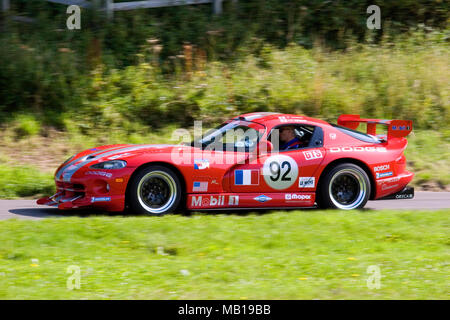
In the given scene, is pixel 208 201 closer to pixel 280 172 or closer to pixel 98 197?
pixel 280 172

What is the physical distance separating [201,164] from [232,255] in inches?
77.1

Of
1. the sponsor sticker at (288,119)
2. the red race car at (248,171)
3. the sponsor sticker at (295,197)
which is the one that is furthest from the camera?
the sponsor sticker at (288,119)

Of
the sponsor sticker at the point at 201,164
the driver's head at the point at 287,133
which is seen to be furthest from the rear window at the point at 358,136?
the sponsor sticker at the point at 201,164

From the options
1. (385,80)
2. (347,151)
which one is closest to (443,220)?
(347,151)

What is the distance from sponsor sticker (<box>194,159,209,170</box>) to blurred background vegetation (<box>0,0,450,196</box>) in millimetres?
4852

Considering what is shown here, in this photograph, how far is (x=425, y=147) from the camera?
1348 cm

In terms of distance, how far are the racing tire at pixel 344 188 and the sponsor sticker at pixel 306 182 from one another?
17 centimetres

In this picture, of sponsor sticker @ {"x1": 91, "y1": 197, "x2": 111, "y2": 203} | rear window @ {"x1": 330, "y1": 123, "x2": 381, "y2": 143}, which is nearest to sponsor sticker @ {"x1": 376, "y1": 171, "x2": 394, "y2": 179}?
rear window @ {"x1": 330, "y1": 123, "x2": 381, "y2": 143}

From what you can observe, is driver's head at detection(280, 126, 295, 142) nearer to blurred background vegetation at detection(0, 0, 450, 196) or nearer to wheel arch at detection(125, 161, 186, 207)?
wheel arch at detection(125, 161, 186, 207)

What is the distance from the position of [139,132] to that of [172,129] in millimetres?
745

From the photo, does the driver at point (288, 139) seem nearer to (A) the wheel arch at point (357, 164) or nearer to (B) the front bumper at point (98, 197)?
(A) the wheel arch at point (357, 164)

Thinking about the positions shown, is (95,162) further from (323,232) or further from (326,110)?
(326,110)

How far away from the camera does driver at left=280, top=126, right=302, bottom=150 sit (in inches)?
364

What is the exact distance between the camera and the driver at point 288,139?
9.24 m
